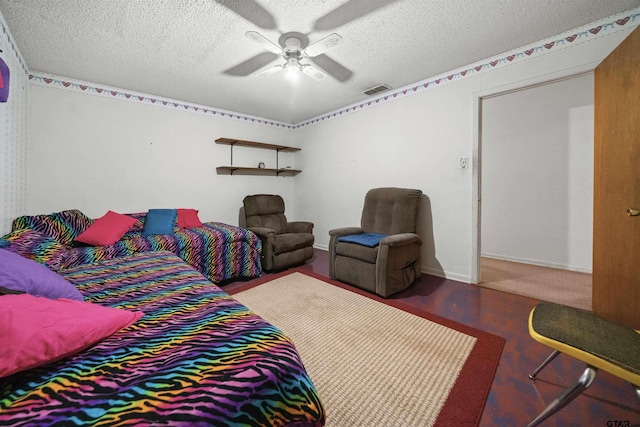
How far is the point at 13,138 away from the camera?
2.24 metres

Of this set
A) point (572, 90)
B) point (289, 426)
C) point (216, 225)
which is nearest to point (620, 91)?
point (572, 90)

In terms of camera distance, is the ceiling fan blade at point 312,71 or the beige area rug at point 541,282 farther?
the beige area rug at point 541,282

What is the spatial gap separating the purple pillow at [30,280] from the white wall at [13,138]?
1.49 meters

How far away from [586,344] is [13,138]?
13.6ft

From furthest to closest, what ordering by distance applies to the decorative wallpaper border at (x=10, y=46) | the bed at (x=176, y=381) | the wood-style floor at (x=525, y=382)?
the decorative wallpaper border at (x=10, y=46) < the wood-style floor at (x=525, y=382) < the bed at (x=176, y=381)

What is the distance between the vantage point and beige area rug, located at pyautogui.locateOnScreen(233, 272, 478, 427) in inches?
49.3

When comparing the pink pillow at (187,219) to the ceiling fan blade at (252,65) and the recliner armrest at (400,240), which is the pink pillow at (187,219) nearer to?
the ceiling fan blade at (252,65)

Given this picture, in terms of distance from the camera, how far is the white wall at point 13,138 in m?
2.02

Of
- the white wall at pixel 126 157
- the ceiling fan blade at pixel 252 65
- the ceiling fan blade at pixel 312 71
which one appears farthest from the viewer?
the white wall at pixel 126 157

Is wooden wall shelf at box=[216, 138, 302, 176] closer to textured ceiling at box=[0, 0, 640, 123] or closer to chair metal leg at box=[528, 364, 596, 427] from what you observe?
textured ceiling at box=[0, 0, 640, 123]

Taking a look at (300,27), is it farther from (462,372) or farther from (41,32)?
(462,372)

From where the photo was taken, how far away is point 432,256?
3172mm

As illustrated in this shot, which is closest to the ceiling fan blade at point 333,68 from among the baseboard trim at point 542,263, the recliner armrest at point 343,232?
the recliner armrest at point 343,232

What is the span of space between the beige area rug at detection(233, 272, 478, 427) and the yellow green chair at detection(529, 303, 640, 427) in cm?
45
